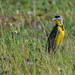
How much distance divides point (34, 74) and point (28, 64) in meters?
0.47

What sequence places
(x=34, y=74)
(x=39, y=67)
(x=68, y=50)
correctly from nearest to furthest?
1. (x=34, y=74)
2. (x=39, y=67)
3. (x=68, y=50)

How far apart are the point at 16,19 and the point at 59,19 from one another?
2.37 m

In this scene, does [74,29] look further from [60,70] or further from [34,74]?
[34,74]

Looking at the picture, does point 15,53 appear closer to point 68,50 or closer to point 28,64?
point 28,64

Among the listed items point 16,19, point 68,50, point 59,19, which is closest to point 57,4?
point 16,19

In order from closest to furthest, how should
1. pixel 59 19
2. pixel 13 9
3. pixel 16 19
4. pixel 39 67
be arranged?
pixel 39 67 → pixel 59 19 → pixel 16 19 → pixel 13 9

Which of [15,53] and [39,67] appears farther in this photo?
[15,53]

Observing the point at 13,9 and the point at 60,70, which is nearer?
the point at 60,70

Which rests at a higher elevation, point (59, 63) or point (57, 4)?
point (57, 4)

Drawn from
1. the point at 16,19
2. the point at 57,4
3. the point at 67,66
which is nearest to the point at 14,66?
the point at 67,66

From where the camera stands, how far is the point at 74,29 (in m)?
6.54

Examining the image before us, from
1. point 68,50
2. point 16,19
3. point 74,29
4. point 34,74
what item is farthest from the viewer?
point 16,19

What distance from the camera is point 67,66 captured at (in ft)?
13.0

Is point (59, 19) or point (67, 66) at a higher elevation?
point (59, 19)
